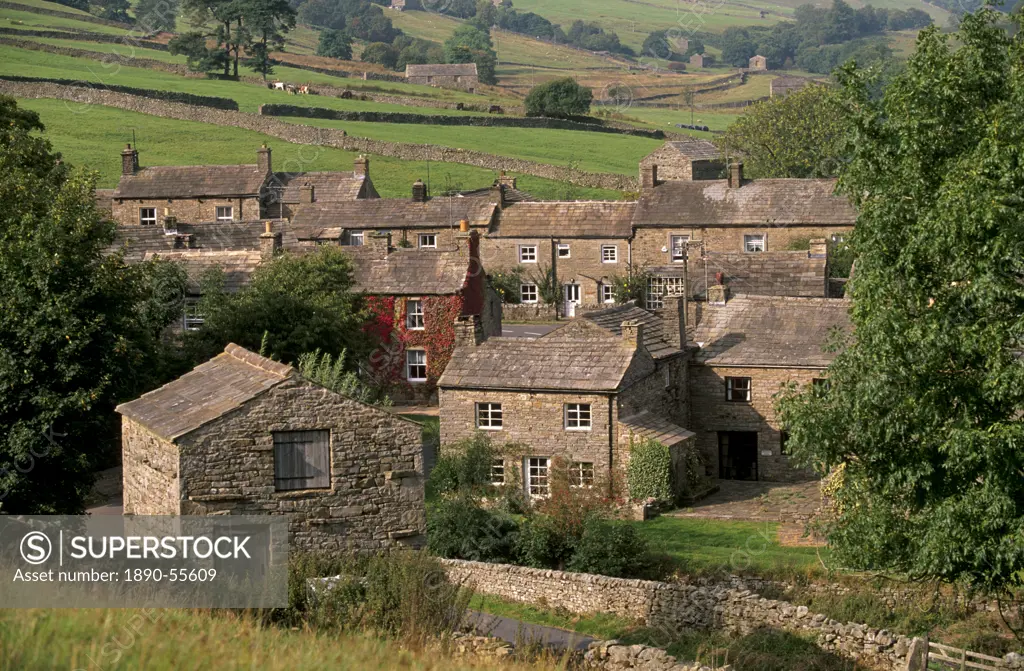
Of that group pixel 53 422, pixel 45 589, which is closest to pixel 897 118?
pixel 45 589

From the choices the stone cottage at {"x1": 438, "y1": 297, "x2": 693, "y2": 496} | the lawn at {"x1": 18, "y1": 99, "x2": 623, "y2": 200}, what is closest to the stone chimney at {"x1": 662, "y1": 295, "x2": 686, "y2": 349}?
the stone cottage at {"x1": 438, "y1": 297, "x2": 693, "y2": 496}

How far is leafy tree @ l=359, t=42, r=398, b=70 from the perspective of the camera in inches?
6752

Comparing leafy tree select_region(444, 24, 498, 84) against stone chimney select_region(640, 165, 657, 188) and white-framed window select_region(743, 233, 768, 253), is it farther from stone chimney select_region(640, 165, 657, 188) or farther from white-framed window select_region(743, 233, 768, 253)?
white-framed window select_region(743, 233, 768, 253)

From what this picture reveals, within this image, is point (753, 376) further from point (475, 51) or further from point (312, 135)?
point (475, 51)

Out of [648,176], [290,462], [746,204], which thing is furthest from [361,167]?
[290,462]

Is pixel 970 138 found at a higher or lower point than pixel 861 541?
higher

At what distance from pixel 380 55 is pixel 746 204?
107888 millimetres

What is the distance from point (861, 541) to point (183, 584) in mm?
11302

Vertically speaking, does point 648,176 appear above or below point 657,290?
above

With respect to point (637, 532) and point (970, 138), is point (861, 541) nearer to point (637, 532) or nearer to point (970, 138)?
point (970, 138)

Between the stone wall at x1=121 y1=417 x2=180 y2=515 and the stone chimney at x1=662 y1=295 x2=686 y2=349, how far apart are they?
21065mm

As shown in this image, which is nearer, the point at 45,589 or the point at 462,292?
the point at 45,589

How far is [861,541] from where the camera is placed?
2394cm

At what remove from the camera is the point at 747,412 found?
145 feet
